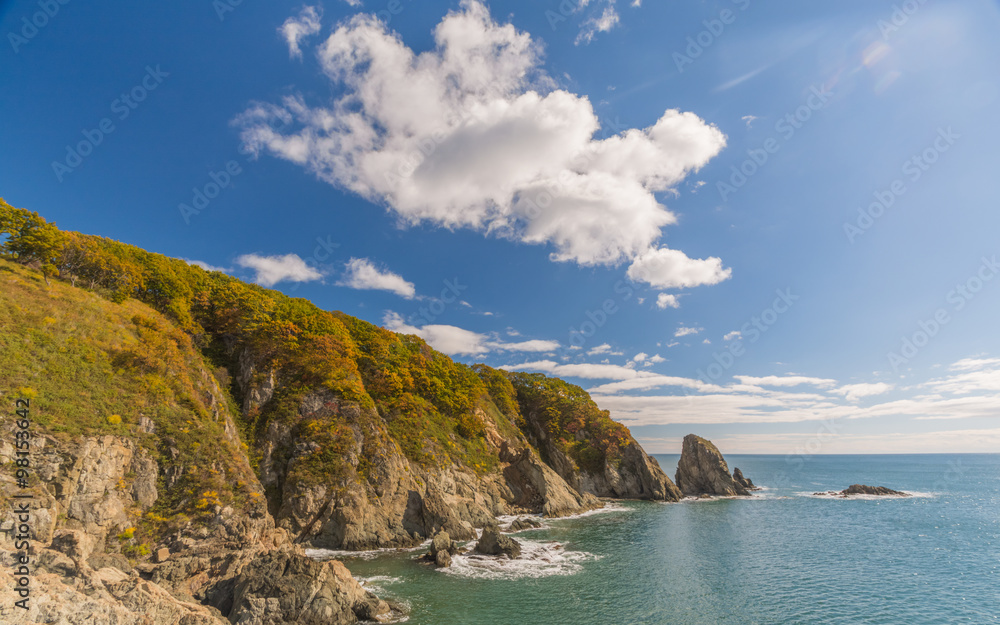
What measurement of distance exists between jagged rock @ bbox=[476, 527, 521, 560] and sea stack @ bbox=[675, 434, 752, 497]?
2616 inches

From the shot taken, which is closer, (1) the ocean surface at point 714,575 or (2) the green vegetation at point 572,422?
(1) the ocean surface at point 714,575

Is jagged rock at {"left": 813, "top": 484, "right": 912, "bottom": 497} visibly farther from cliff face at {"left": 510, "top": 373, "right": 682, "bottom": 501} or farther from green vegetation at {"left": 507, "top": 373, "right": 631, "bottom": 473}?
green vegetation at {"left": 507, "top": 373, "right": 631, "bottom": 473}

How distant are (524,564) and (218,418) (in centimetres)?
3438

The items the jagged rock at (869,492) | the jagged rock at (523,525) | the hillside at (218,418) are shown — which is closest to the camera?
the hillside at (218,418)

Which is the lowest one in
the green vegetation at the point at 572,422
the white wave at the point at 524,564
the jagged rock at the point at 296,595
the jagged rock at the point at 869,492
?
the jagged rock at the point at 869,492

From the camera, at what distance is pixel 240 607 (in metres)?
22.7

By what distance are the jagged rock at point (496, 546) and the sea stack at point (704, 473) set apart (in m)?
66.4

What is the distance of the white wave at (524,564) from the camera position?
112 feet

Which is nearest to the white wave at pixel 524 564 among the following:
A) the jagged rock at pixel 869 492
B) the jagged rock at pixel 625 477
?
the jagged rock at pixel 625 477

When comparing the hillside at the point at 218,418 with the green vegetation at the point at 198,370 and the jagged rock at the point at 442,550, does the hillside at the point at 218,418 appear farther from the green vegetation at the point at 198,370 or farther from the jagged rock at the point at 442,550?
the jagged rock at the point at 442,550

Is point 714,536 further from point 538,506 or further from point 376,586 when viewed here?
point 376,586

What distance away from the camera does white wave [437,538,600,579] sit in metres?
34.1

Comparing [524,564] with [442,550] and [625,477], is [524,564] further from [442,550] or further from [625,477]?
[625,477]

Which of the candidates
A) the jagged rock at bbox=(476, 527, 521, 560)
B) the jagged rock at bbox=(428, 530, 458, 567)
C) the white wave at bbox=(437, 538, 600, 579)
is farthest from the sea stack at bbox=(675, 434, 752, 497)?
the jagged rock at bbox=(428, 530, 458, 567)
